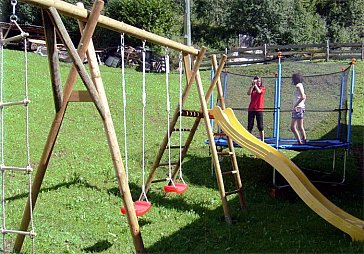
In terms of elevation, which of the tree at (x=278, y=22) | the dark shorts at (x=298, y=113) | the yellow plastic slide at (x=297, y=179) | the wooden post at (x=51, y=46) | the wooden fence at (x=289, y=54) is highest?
the tree at (x=278, y=22)

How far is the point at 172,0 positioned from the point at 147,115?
2731 centimetres

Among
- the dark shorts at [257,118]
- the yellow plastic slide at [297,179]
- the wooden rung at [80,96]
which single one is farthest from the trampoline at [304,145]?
the wooden rung at [80,96]

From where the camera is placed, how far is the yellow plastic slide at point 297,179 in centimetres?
497

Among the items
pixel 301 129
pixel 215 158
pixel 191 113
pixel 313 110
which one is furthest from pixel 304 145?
pixel 191 113

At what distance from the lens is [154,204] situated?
20.1ft

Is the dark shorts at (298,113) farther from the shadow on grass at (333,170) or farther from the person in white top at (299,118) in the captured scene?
the shadow on grass at (333,170)

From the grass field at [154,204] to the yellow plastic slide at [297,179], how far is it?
18 cm

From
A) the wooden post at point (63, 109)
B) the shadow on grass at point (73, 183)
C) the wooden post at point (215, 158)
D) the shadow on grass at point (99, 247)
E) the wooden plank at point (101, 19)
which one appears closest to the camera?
the wooden plank at point (101, 19)

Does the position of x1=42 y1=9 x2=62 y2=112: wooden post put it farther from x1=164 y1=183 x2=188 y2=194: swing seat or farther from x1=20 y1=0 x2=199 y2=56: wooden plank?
x1=164 y1=183 x2=188 y2=194: swing seat

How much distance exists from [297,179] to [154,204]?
1.89 m

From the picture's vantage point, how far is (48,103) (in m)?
11.8

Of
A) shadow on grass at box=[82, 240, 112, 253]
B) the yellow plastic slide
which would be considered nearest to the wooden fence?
the yellow plastic slide

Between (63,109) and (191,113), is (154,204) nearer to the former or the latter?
(191,113)

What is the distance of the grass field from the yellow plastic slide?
0.18m
